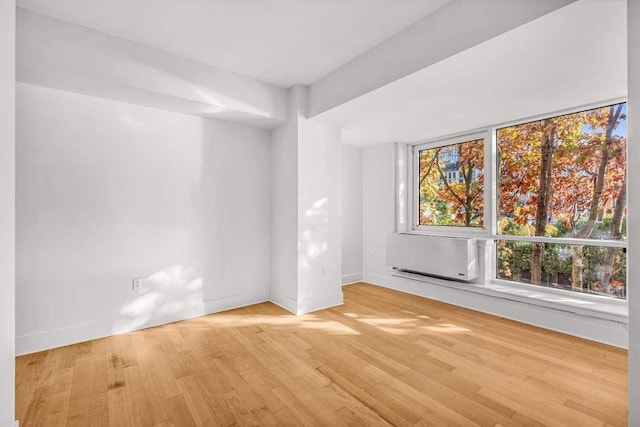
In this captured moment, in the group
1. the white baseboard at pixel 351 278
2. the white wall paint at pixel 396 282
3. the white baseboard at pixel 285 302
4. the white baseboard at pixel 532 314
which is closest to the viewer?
the white baseboard at pixel 532 314

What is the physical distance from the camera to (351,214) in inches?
194

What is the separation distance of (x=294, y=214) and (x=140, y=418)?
7.34 ft

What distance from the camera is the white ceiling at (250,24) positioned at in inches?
83.4

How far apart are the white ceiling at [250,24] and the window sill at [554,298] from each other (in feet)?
9.50

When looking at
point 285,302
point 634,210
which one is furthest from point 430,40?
point 285,302

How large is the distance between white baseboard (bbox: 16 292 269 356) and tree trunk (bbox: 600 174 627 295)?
3896 mm

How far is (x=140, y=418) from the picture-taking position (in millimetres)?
1700

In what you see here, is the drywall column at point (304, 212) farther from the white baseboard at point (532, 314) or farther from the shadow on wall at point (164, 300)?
the white baseboard at point (532, 314)

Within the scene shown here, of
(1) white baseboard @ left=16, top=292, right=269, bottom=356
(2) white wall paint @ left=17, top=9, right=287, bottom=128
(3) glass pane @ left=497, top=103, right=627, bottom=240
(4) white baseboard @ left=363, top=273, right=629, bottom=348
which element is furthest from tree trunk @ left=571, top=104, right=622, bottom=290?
(1) white baseboard @ left=16, top=292, right=269, bottom=356

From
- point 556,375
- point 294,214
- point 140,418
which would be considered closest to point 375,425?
point 140,418

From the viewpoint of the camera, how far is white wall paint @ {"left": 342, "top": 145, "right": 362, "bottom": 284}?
4.84 m

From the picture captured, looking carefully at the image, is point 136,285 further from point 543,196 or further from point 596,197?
point 596,197

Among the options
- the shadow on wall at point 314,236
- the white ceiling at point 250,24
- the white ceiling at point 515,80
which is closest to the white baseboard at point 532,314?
the shadow on wall at point 314,236
